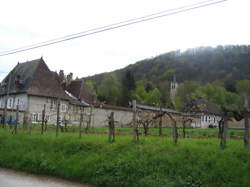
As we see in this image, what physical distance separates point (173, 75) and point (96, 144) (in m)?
99.9

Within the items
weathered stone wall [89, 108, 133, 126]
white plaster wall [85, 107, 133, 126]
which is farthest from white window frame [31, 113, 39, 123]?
weathered stone wall [89, 108, 133, 126]

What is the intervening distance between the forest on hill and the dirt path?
199 feet

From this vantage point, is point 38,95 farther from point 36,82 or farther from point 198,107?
point 198,107

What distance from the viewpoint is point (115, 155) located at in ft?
34.8

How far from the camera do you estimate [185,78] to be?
113 m

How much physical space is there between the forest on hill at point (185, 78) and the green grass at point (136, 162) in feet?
195

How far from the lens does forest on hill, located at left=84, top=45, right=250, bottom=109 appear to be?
7625 cm

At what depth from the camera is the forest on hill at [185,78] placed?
250 ft

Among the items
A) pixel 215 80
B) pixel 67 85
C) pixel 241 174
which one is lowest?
pixel 241 174

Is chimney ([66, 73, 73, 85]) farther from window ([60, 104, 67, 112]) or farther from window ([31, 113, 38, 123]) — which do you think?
window ([31, 113, 38, 123])

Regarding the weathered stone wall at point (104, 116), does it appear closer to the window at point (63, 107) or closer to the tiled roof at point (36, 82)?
the window at point (63, 107)

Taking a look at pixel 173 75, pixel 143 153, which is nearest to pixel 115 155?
pixel 143 153

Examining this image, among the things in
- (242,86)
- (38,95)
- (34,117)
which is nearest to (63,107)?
(38,95)

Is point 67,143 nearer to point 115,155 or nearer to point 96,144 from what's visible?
point 96,144
